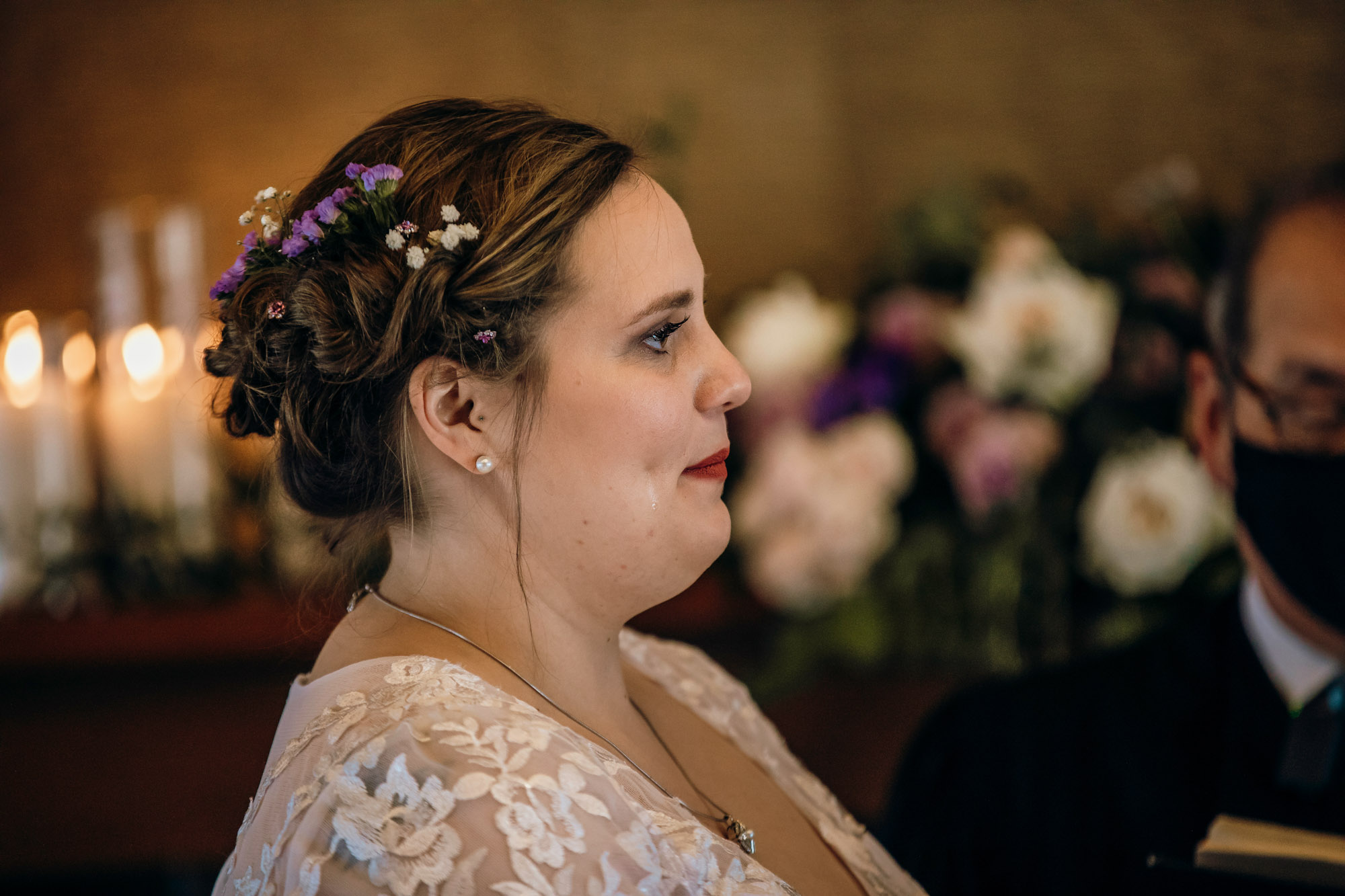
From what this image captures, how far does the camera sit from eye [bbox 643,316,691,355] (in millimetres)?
1096

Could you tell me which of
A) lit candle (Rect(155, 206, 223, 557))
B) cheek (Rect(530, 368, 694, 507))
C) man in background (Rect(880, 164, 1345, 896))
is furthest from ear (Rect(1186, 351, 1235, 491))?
lit candle (Rect(155, 206, 223, 557))

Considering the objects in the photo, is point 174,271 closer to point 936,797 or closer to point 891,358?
point 891,358

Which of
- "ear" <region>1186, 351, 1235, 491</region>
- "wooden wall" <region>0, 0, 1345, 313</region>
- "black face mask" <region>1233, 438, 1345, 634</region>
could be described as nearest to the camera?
"black face mask" <region>1233, 438, 1345, 634</region>

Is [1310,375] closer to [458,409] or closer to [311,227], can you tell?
[458,409]

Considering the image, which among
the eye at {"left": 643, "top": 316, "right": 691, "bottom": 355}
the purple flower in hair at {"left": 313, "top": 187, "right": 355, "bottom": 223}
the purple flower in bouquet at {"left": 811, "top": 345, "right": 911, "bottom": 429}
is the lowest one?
the purple flower in bouquet at {"left": 811, "top": 345, "right": 911, "bottom": 429}

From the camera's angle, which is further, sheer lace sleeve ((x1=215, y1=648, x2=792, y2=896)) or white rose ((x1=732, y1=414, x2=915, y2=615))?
white rose ((x1=732, y1=414, x2=915, y2=615))

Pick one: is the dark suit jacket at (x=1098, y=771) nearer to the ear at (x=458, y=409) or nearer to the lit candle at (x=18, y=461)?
the ear at (x=458, y=409)

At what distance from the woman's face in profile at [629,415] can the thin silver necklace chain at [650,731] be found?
0.35 feet

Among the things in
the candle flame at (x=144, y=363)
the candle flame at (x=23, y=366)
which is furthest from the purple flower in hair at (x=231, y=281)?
the candle flame at (x=23, y=366)

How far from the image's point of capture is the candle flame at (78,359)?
220 centimetres

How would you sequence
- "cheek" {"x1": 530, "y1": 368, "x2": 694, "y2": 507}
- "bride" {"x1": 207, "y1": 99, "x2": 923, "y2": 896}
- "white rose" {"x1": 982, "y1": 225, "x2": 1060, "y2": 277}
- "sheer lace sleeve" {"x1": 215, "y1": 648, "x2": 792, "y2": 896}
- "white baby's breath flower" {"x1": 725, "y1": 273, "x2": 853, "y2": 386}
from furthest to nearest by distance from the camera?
1. "white baby's breath flower" {"x1": 725, "y1": 273, "x2": 853, "y2": 386}
2. "white rose" {"x1": 982, "y1": 225, "x2": 1060, "y2": 277}
3. "cheek" {"x1": 530, "y1": 368, "x2": 694, "y2": 507}
4. "bride" {"x1": 207, "y1": 99, "x2": 923, "y2": 896}
5. "sheer lace sleeve" {"x1": 215, "y1": 648, "x2": 792, "y2": 896}

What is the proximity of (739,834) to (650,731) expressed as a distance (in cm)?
17

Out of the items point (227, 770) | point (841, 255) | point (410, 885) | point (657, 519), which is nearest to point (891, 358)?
point (841, 255)

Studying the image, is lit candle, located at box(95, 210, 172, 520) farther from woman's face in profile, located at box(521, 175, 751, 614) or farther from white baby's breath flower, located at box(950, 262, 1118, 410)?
white baby's breath flower, located at box(950, 262, 1118, 410)
